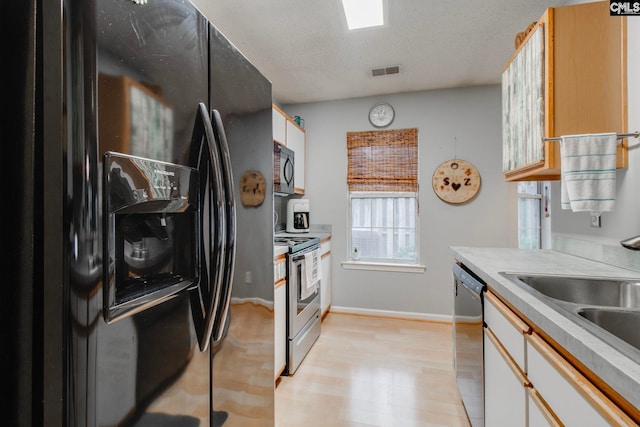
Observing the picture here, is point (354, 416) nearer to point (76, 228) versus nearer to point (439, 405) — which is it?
point (439, 405)

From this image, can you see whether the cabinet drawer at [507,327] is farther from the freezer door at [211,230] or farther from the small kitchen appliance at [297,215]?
the small kitchen appliance at [297,215]

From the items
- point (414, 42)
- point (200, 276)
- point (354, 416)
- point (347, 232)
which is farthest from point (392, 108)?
point (200, 276)

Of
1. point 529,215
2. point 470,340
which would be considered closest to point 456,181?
point 529,215

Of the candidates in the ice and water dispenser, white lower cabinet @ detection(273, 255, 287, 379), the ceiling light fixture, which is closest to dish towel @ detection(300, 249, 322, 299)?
white lower cabinet @ detection(273, 255, 287, 379)

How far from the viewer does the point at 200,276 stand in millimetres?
835

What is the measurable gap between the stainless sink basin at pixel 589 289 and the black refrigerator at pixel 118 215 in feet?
4.27

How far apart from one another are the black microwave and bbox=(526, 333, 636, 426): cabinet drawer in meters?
2.23

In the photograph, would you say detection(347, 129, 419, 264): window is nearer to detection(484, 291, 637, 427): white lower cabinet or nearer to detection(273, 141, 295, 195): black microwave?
detection(273, 141, 295, 195): black microwave

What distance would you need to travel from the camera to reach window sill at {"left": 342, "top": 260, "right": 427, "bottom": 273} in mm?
3445

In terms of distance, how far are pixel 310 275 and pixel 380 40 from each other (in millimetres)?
1962

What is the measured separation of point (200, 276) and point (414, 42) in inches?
96.2

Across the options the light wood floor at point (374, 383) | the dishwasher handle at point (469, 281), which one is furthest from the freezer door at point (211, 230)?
the light wood floor at point (374, 383)

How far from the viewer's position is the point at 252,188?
1.17 meters
